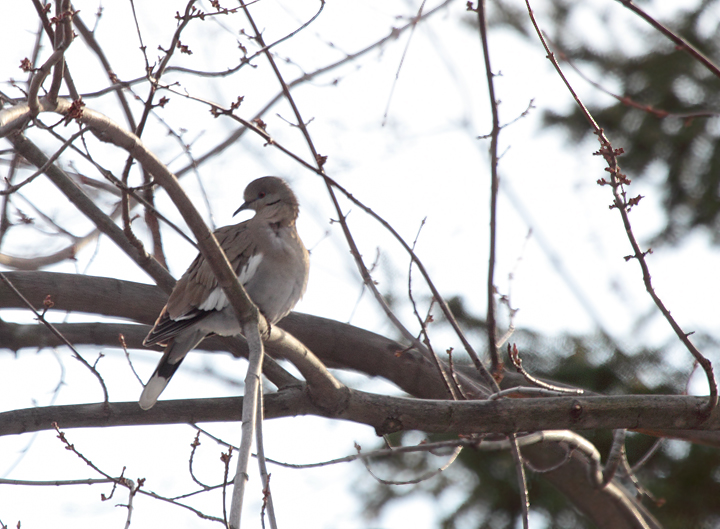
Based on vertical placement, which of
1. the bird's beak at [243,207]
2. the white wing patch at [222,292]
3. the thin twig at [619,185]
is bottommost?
the thin twig at [619,185]

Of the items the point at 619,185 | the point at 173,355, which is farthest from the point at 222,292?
the point at 619,185

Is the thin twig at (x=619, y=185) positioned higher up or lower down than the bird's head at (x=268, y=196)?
lower down

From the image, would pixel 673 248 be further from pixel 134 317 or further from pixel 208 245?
pixel 208 245

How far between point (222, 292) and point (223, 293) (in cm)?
15

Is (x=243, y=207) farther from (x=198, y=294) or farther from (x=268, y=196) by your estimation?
(x=198, y=294)

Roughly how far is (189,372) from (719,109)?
13.6 feet

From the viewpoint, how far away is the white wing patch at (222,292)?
10.9 ft

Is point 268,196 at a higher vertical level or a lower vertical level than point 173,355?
higher

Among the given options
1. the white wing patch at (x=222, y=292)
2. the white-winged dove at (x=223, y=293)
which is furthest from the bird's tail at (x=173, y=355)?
the white wing patch at (x=222, y=292)

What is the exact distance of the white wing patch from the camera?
3326mm

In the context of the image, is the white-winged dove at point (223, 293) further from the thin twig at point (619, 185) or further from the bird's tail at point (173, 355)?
the thin twig at point (619, 185)

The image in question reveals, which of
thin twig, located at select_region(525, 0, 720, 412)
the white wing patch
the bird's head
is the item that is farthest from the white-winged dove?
thin twig, located at select_region(525, 0, 720, 412)

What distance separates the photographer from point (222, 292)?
128 inches

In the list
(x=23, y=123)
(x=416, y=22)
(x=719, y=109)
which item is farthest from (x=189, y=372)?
(x=719, y=109)
